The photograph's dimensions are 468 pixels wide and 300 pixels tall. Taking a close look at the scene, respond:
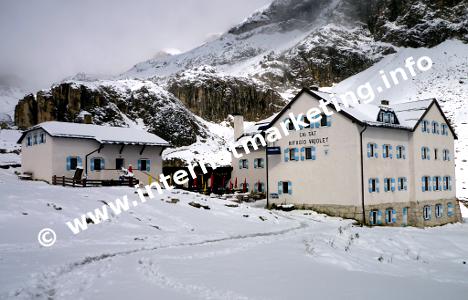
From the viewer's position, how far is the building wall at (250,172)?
139ft

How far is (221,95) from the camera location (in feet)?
381

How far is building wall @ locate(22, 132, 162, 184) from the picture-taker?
33.4m

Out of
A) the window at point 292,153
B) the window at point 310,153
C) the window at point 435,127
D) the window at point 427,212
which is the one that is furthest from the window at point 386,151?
the window at point 435,127

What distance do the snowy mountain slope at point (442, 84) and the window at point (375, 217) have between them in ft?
84.5

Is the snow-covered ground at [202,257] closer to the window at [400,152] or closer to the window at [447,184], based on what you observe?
the window at [400,152]

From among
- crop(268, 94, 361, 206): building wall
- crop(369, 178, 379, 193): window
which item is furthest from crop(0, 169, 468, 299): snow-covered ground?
crop(369, 178, 379, 193): window

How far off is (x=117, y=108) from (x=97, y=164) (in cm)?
5505

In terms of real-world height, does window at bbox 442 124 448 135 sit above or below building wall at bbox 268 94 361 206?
above

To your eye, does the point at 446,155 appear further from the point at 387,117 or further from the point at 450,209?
the point at 387,117

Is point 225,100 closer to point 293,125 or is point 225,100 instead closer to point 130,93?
point 130,93

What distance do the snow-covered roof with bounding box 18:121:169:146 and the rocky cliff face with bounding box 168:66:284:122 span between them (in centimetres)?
7423

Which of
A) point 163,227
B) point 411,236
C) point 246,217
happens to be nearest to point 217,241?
point 163,227

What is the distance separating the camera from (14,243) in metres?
15.7

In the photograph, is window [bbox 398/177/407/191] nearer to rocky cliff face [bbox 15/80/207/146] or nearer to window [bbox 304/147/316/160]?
window [bbox 304/147/316/160]
